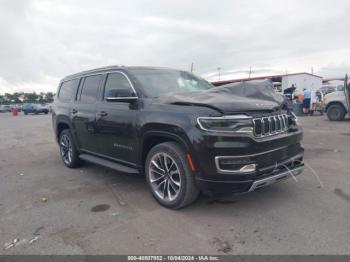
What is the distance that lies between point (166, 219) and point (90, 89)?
9.73 feet

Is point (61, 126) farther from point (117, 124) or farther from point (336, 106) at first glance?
point (336, 106)

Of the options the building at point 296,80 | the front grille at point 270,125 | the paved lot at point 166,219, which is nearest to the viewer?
the paved lot at point 166,219

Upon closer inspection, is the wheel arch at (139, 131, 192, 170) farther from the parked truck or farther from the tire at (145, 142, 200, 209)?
Result: the parked truck

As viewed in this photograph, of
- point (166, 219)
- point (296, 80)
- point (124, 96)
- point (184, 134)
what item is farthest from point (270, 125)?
point (296, 80)

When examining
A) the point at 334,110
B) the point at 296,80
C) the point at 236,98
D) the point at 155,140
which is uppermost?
the point at 296,80

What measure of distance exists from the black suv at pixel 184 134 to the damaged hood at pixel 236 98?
0.04 ft

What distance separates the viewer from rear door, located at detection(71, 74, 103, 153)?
5367mm

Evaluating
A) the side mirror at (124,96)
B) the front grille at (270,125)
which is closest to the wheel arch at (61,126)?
the side mirror at (124,96)

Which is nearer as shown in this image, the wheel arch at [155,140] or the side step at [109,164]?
the wheel arch at [155,140]

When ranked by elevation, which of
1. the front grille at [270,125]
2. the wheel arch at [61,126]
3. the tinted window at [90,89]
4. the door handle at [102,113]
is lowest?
the wheel arch at [61,126]

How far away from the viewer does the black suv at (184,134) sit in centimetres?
348

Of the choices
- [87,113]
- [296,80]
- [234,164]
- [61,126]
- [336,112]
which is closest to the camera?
[234,164]

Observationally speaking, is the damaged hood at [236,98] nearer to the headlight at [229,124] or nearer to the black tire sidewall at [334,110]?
the headlight at [229,124]

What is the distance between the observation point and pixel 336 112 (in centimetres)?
1434
